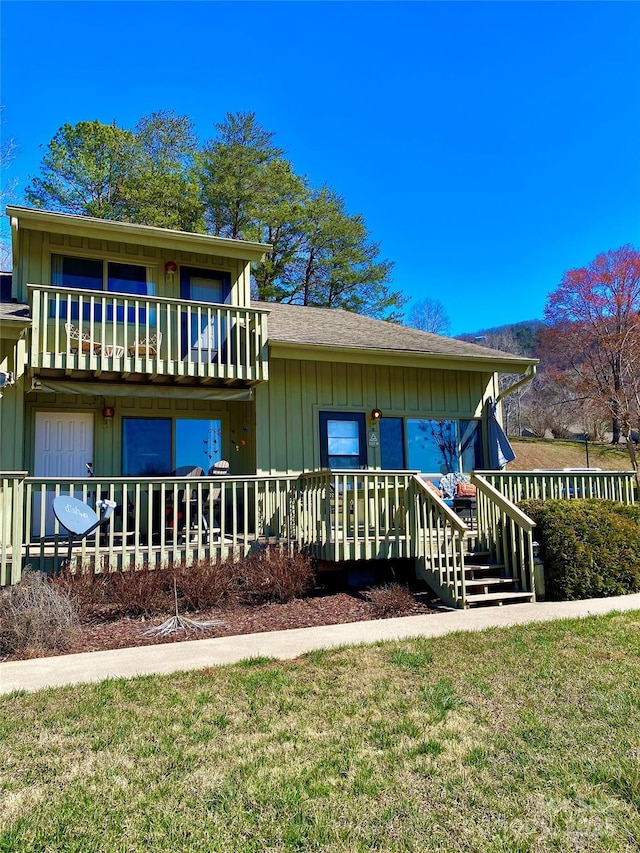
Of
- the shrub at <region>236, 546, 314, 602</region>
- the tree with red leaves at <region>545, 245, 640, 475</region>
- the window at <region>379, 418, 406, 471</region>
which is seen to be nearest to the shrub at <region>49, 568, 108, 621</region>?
the shrub at <region>236, 546, 314, 602</region>

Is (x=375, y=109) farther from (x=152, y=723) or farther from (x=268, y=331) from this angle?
(x=152, y=723)

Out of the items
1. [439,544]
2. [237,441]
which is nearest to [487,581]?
[439,544]

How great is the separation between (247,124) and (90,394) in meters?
20.5

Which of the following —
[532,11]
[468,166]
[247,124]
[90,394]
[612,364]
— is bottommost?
[90,394]

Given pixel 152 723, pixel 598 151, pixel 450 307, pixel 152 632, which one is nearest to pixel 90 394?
pixel 152 632

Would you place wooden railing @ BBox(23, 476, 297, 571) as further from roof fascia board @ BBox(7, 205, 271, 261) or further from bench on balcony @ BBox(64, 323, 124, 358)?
roof fascia board @ BBox(7, 205, 271, 261)

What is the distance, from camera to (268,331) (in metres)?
11.5

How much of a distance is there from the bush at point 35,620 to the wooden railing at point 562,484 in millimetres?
6118

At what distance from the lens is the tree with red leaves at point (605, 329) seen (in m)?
28.4

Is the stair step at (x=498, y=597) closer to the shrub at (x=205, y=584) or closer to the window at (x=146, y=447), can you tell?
the shrub at (x=205, y=584)

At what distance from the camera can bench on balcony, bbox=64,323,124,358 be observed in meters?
9.33

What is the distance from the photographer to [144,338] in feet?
34.5

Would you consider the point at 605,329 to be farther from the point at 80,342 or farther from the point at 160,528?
the point at 160,528

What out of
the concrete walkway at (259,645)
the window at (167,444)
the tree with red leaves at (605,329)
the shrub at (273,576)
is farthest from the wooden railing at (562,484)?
the tree with red leaves at (605,329)
